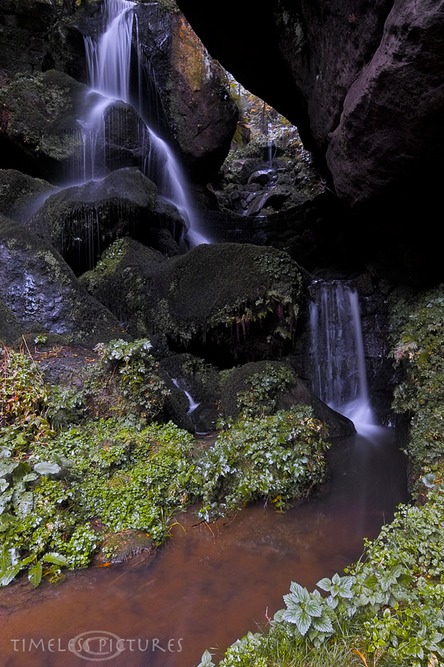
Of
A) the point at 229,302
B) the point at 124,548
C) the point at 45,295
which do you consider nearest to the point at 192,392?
the point at 229,302

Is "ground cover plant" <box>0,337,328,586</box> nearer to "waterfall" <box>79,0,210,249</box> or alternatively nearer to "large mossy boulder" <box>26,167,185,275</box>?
"large mossy boulder" <box>26,167,185,275</box>

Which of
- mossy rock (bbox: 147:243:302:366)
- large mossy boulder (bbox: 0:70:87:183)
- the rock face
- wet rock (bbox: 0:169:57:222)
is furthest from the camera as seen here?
large mossy boulder (bbox: 0:70:87:183)

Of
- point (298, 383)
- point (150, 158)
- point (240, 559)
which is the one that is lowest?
point (240, 559)

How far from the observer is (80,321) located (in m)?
7.66

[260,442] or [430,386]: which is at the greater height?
[430,386]

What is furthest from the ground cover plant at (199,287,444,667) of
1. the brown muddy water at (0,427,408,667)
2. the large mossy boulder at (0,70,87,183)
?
the large mossy boulder at (0,70,87,183)

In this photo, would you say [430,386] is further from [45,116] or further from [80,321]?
[45,116]

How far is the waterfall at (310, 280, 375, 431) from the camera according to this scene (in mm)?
9086

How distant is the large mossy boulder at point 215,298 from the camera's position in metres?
8.28

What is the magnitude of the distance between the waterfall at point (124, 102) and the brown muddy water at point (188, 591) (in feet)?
32.6

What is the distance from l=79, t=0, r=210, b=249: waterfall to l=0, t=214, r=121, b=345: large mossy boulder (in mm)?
5730

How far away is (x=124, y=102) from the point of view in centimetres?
1512

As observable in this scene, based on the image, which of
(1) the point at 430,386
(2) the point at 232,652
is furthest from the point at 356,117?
(2) the point at 232,652

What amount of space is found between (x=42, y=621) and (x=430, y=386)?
4.97 metres
